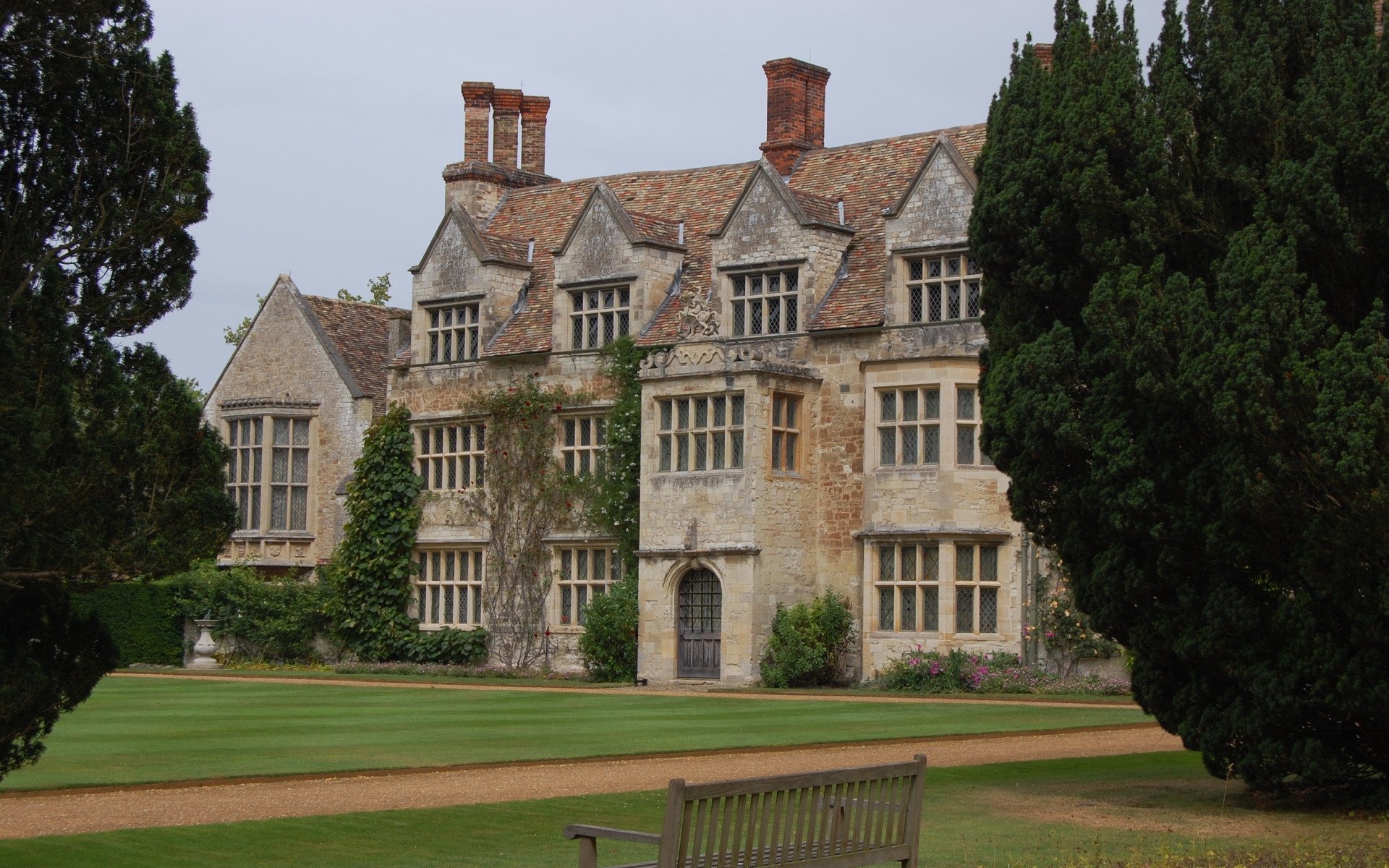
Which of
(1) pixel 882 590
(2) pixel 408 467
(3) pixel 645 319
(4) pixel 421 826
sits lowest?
(4) pixel 421 826

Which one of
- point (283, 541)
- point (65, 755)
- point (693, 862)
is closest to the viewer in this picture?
point (693, 862)

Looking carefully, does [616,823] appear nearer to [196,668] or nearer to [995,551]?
[995,551]

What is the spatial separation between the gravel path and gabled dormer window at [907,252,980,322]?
11.0 metres

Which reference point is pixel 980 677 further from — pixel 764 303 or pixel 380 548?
pixel 380 548

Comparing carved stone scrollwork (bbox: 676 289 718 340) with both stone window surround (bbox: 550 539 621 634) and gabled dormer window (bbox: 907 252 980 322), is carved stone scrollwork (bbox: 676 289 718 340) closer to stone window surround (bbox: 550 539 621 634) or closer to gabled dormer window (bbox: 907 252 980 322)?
gabled dormer window (bbox: 907 252 980 322)

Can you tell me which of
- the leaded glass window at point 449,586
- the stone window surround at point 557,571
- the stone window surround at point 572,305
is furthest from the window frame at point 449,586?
the stone window surround at point 572,305

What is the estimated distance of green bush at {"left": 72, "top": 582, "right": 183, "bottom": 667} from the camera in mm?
34594

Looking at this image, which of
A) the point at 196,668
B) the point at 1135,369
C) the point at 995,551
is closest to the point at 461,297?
the point at 196,668

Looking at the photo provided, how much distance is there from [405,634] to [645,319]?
7.30 meters

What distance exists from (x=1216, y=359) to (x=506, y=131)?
26.4m

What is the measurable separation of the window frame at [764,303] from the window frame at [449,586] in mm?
6469

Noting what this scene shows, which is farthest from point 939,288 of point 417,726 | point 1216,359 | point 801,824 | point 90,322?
point 801,824

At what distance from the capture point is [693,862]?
25.5 ft

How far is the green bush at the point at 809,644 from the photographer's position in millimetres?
27219
